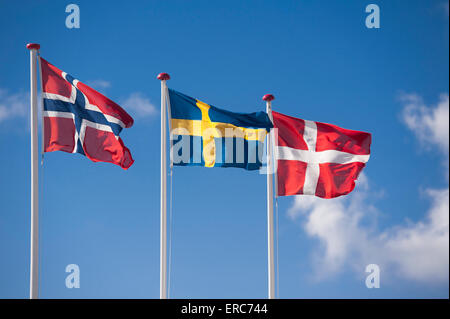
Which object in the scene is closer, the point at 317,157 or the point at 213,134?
the point at 213,134

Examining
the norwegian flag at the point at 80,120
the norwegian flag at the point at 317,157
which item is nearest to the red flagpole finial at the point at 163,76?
the norwegian flag at the point at 80,120

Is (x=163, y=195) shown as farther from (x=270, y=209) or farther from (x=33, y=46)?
(x=33, y=46)

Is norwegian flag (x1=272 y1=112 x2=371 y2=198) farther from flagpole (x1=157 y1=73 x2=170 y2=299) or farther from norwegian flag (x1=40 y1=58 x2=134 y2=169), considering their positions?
norwegian flag (x1=40 y1=58 x2=134 y2=169)

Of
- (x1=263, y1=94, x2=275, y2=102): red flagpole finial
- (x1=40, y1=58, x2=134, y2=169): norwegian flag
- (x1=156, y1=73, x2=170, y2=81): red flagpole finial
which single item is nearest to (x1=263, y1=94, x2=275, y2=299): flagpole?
(x1=263, y1=94, x2=275, y2=102): red flagpole finial

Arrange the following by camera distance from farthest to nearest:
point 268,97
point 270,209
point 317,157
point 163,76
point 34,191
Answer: point 317,157 < point 268,97 < point 270,209 < point 163,76 < point 34,191

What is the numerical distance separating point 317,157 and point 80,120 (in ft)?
27.8

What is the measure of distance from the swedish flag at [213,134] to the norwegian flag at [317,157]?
0.98 meters

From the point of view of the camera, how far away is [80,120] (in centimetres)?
2014

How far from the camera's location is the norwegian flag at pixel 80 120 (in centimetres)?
1959

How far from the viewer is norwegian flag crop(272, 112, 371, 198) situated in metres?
22.2

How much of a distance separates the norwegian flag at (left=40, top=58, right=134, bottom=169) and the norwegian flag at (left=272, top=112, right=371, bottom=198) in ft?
17.8

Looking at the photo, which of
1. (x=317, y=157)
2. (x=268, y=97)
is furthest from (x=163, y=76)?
(x=317, y=157)
